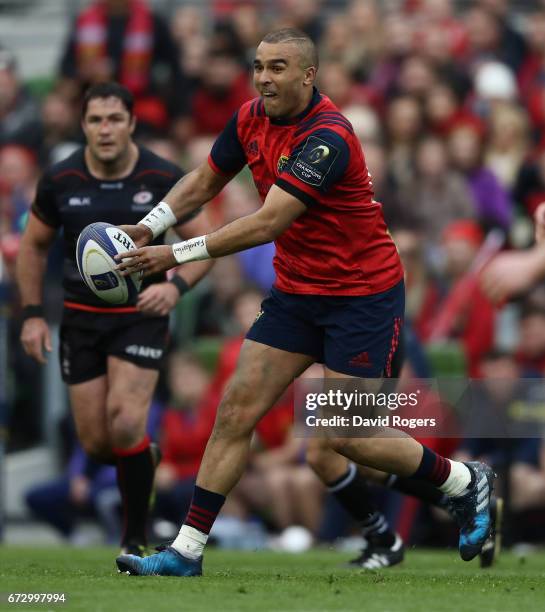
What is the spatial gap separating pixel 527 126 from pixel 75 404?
695 cm

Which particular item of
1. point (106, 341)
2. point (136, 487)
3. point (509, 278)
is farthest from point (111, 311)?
point (509, 278)

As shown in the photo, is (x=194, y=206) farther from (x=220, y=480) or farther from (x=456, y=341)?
(x=456, y=341)

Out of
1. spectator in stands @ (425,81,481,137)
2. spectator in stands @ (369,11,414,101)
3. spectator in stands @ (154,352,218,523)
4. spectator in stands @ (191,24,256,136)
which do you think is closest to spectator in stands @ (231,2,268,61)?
spectator in stands @ (191,24,256,136)

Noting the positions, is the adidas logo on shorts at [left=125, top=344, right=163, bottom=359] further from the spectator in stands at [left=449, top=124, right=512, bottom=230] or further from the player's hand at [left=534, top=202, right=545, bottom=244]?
the spectator in stands at [left=449, top=124, right=512, bottom=230]

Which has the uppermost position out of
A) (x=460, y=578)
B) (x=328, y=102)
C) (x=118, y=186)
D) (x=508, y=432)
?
(x=328, y=102)

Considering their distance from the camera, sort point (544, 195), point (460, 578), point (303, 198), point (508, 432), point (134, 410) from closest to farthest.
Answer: point (303, 198) < point (460, 578) < point (134, 410) < point (508, 432) < point (544, 195)

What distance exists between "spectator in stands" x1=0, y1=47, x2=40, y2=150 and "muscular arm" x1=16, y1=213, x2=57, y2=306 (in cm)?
682

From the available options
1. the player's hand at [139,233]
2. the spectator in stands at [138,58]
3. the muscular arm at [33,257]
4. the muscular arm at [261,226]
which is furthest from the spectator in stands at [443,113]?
the muscular arm at [261,226]

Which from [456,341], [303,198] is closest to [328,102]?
[303,198]

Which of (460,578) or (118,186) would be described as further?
(118,186)

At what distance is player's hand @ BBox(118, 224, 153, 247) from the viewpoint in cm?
747

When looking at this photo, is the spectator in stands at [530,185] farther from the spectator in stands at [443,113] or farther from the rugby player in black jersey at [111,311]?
the rugby player in black jersey at [111,311]

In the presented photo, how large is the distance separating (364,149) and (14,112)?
169 inches

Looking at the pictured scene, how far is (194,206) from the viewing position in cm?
784
